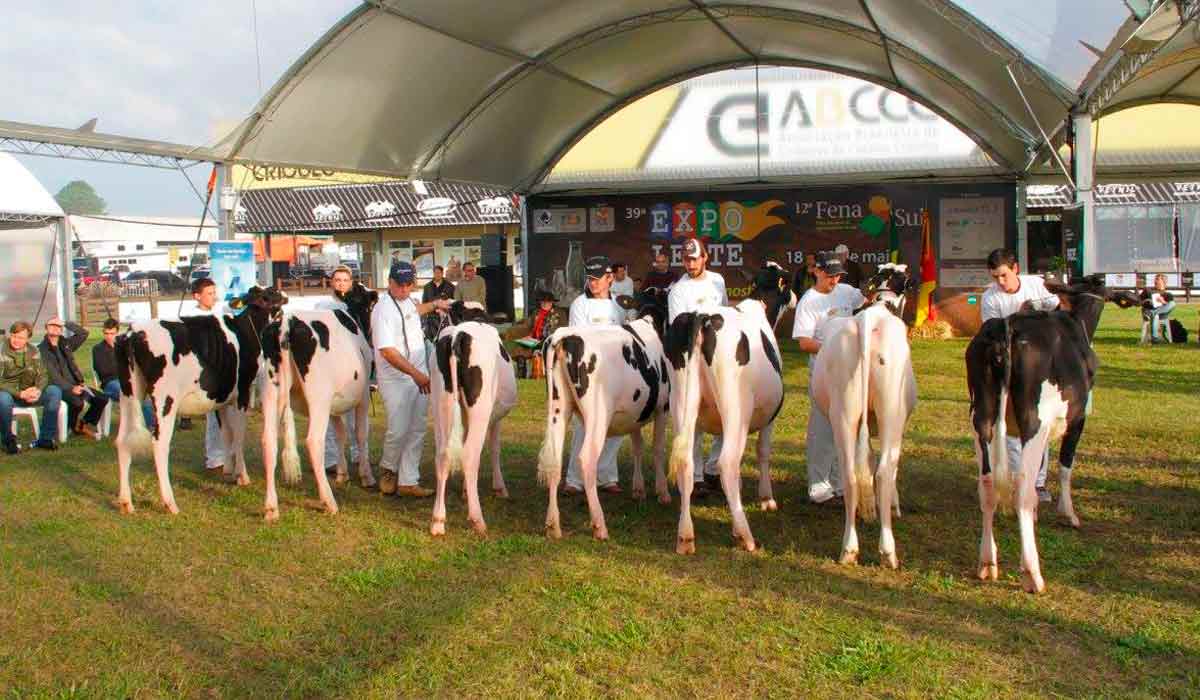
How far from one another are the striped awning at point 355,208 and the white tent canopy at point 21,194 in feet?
53.5

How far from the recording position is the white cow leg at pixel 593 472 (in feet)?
21.7

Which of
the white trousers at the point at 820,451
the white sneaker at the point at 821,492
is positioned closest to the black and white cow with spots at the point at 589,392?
the white trousers at the point at 820,451

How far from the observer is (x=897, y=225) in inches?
729

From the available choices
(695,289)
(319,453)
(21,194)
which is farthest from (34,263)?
(695,289)

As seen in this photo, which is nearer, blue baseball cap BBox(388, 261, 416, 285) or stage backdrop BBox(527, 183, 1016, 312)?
blue baseball cap BBox(388, 261, 416, 285)

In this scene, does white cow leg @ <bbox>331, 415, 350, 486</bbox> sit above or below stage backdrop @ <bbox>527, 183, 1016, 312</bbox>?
below

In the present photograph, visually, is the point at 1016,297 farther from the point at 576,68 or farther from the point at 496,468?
the point at 576,68

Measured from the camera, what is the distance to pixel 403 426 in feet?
26.8

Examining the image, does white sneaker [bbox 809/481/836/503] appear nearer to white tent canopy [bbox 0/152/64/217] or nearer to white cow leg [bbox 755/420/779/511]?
white cow leg [bbox 755/420/779/511]

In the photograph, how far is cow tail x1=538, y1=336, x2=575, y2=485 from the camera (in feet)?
21.9

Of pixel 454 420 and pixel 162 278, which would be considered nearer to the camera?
pixel 454 420

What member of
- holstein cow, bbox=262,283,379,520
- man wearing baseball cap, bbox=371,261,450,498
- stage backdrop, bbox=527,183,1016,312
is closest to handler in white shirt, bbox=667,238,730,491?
man wearing baseball cap, bbox=371,261,450,498

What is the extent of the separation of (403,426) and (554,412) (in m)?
1.96

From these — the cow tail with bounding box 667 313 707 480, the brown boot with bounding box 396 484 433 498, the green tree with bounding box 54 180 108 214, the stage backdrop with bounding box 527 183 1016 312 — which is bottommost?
the brown boot with bounding box 396 484 433 498
